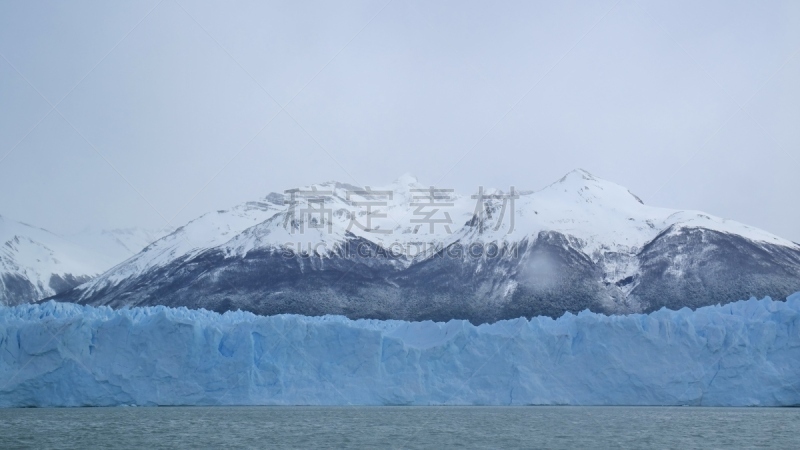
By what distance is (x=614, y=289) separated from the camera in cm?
6178

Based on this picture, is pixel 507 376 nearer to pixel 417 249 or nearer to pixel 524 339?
pixel 524 339

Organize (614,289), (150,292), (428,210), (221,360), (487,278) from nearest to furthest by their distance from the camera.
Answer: (221,360)
(614,289)
(487,278)
(150,292)
(428,210)

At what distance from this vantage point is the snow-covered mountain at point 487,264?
6047cm

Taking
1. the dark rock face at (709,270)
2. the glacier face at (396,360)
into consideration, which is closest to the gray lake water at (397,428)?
the glacier face at (396,360)

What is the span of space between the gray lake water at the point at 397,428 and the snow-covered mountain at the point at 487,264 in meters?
27.6

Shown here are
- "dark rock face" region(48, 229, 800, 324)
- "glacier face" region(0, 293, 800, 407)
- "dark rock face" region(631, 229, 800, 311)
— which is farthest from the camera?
"dark rock face" region(48, 229, 800, 324)

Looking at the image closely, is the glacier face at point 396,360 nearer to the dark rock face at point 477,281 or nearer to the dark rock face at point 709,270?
the dark rock face at point 477,281

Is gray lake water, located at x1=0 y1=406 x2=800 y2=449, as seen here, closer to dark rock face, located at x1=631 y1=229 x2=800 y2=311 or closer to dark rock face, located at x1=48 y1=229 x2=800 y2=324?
dark rock face, located at x1=631 y1=229 x2=800 y2=311

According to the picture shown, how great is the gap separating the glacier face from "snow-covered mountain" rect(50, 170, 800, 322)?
26333 mm

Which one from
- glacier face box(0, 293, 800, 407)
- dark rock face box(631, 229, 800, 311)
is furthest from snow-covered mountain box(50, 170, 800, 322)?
glacier face box(0, 293, 800, 407)

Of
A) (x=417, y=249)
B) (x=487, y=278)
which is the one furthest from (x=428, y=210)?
(x=487, y=278)

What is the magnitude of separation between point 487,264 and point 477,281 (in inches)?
92.2

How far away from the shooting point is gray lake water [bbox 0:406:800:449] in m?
21.8

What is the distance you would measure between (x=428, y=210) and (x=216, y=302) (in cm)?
3841
